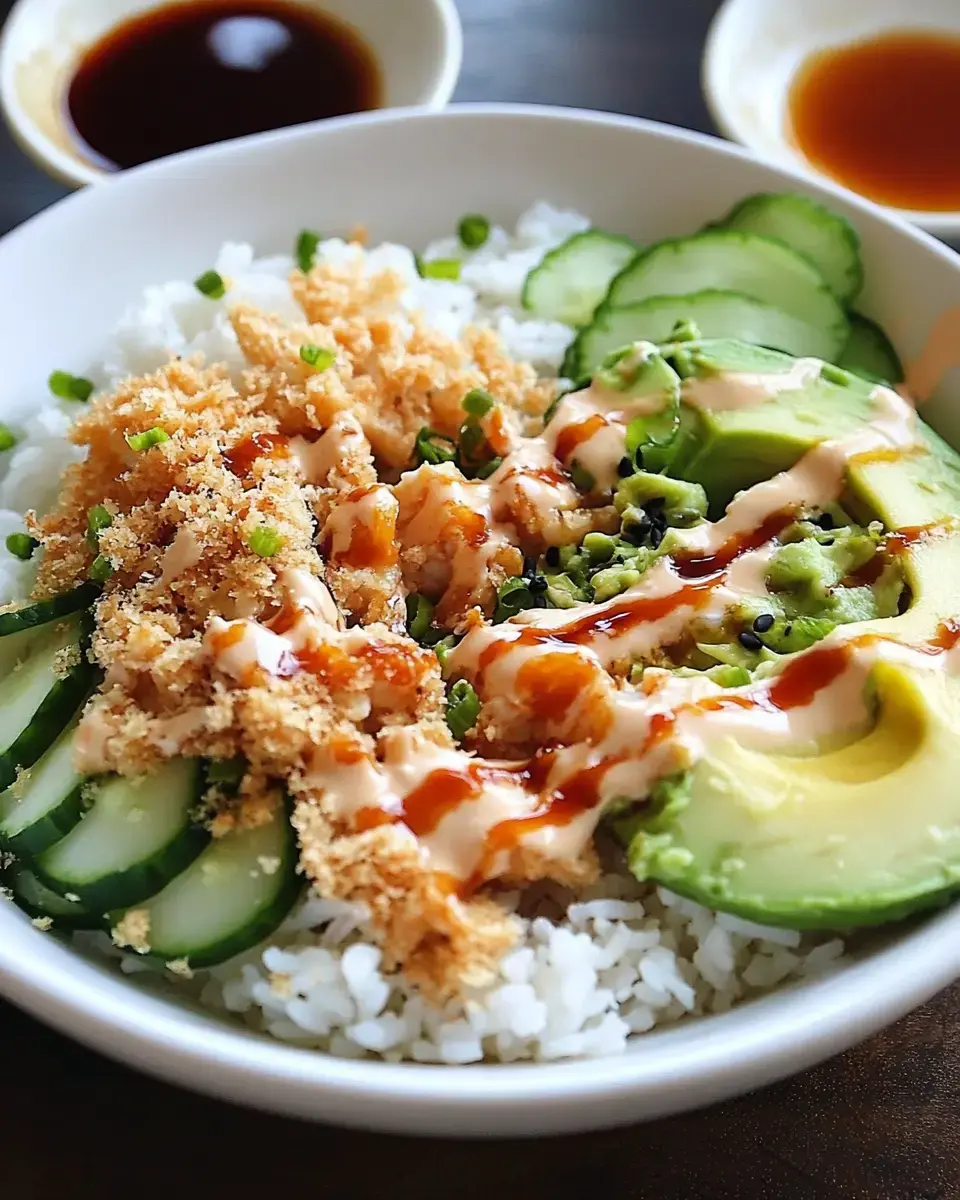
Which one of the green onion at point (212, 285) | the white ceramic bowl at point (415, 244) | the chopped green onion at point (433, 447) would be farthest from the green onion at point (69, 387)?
the chopped green onion at point (433, 447)

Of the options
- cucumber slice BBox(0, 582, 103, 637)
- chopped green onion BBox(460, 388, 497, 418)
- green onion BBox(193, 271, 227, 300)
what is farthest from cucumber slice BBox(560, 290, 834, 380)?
cucumber slice BBox(0, 582, 103, 637)

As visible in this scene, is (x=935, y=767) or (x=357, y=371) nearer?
(x=935, y=767)

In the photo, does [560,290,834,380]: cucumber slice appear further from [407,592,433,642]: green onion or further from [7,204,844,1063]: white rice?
[7,204,844,1063]: white rice

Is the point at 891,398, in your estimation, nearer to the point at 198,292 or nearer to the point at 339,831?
the point at 339,831

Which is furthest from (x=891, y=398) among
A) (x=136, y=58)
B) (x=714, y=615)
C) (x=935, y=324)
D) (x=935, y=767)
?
(x=136, y=58)

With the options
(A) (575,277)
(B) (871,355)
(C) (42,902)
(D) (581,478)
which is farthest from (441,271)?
(C) (42,902)

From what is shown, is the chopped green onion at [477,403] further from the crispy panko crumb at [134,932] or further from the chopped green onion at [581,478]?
the crispy panko crumb at [134,932]
